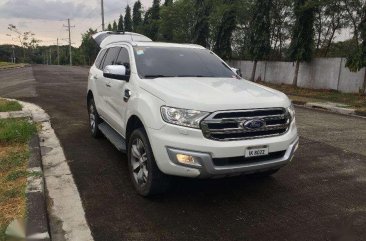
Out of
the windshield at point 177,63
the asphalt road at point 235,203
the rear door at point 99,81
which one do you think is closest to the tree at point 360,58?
the asphalt road at point 235,203

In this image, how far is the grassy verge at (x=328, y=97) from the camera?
583 inches

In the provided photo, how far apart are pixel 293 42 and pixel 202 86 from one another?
17.9 meters

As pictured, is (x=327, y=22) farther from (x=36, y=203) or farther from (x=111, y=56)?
(x=36, y=203)

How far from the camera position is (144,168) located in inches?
180

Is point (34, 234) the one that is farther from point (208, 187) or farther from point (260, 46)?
point (260, 46)

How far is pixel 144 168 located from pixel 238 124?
4.19 ft

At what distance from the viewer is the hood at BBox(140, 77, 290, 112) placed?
4.02 meters

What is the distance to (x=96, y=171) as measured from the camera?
5.65 meters

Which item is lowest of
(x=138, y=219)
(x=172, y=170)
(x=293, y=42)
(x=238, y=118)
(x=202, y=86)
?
(x=138, y=219)

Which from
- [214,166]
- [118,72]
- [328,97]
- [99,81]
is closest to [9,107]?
[99,81]

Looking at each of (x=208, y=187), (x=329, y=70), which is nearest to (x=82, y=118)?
(x=208, y=187)

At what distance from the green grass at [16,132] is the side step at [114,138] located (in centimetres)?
137

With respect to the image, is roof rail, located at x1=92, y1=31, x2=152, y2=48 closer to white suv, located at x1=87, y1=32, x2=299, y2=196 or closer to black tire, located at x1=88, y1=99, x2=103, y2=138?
black tire, located at x1=88, y1=99, x2=103, y2=138

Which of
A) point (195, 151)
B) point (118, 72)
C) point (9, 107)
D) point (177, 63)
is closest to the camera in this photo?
point (195, 151)
